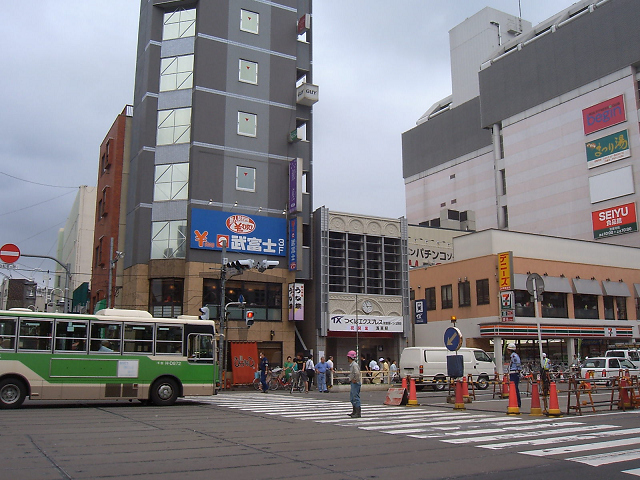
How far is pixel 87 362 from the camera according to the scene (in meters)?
19.8

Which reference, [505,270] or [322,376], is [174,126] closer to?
[322,376]

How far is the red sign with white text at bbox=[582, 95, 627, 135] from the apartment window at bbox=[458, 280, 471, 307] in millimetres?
27347

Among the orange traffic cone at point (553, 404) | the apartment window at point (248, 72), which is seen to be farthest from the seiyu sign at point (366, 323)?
the orange traffic cone at point (553, 404)

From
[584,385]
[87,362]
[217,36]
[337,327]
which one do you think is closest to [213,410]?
[87,362]

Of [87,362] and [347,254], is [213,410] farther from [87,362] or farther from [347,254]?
[347,254]

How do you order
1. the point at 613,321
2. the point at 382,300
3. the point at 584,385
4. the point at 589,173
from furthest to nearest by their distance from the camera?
the point at 589,173, the point at 613,321, the point at 382,300, the point at 584,385

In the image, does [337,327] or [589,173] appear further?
[589,173]

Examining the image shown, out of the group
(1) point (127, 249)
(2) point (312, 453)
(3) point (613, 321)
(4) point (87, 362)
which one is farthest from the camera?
(3) point (613, 321)

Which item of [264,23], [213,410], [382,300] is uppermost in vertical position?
[264,23]

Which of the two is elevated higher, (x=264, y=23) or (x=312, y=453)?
(x=264, y=23)

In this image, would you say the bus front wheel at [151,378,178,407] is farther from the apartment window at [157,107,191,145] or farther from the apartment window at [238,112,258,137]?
the apartment window at [238,112,258,137]

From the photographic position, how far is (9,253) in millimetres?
25719

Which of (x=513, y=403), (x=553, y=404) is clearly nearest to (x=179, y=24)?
(x=513, y=403)

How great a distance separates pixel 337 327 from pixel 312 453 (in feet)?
92.1
